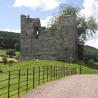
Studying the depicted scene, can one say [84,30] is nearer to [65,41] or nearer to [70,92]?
[65,41]

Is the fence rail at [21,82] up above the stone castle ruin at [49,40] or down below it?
below

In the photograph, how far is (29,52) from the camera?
82250 mm

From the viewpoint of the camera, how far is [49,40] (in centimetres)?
8256

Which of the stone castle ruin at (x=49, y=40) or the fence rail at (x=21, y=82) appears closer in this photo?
the fence rail at (x=21, y=82)

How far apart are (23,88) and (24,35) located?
54738 mm

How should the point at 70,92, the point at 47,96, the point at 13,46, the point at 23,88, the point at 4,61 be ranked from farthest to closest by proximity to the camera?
the point at 13,46
the point at 4,61
the point at 23,88
the point at 70,92
the point at 47,96

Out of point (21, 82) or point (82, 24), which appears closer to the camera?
point (21, 82)

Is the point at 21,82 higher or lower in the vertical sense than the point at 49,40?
lower

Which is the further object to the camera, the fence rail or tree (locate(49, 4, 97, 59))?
tree (locate(49, 4, 97, 59))

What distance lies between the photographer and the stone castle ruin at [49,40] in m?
81.2

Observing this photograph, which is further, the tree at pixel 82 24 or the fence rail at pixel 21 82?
the tree at pixel 82 24

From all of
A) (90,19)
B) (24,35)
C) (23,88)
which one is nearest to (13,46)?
(90,19)

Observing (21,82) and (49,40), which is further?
(49,40)

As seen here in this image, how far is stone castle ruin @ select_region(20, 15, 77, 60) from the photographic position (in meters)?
81.2
